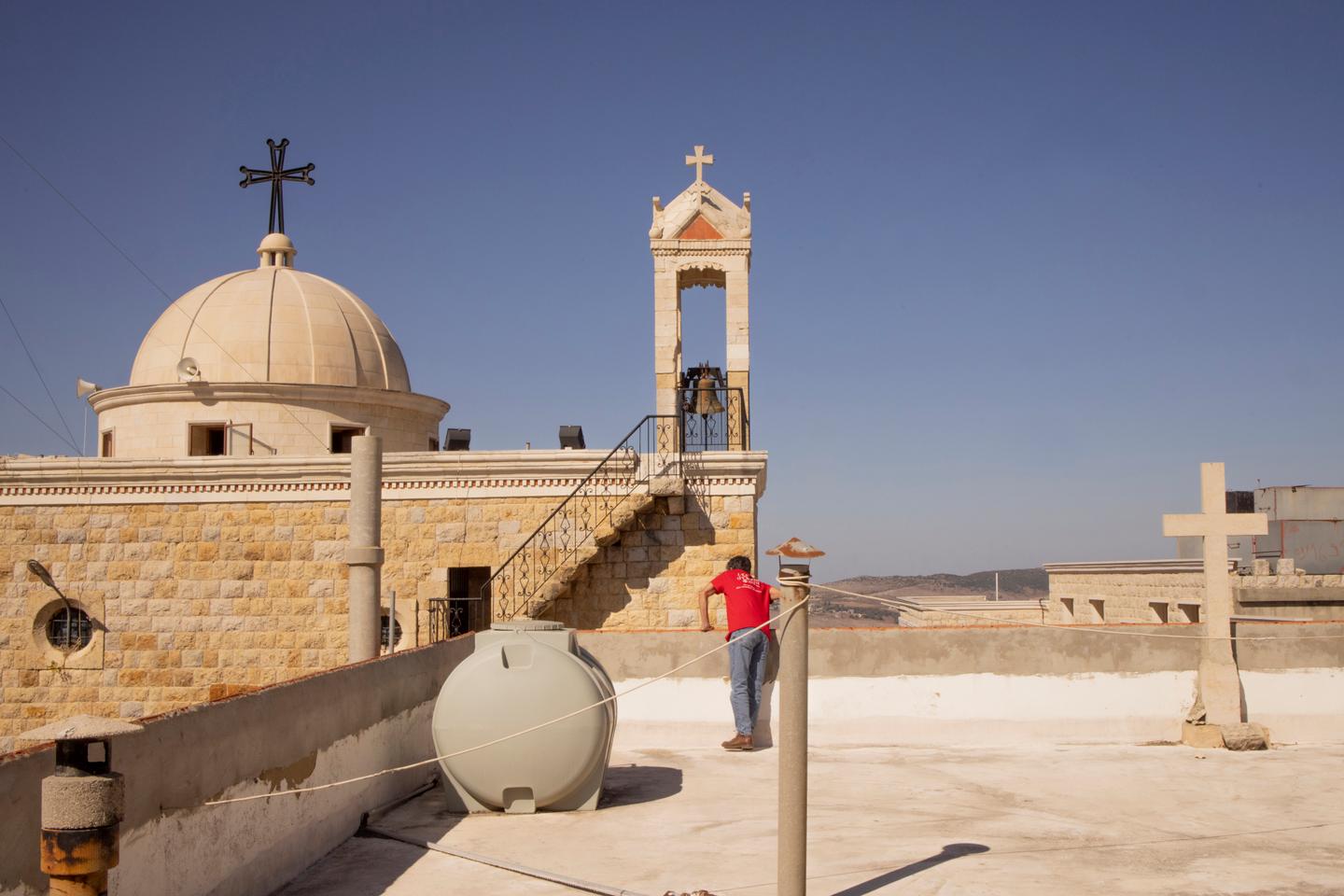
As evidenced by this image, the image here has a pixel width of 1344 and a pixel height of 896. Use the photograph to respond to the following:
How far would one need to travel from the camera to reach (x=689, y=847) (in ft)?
26.1

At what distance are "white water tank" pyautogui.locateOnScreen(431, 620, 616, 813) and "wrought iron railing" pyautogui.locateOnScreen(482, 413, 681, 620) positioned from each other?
747cm

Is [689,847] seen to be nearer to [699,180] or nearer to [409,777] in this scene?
[409,777]

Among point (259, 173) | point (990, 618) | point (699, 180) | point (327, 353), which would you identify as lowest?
point (990, 618)

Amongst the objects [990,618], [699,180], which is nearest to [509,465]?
[699,180]

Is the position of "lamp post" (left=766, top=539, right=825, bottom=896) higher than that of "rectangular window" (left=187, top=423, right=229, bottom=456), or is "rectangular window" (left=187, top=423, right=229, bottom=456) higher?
"rectangular window" (left=187, top=423, right=229, bottom=456)

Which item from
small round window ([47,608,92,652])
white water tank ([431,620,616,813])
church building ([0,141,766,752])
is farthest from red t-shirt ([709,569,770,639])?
small round window ([47,608,92,652])

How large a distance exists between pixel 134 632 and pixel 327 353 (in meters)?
6.29

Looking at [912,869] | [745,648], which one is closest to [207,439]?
[745,648]

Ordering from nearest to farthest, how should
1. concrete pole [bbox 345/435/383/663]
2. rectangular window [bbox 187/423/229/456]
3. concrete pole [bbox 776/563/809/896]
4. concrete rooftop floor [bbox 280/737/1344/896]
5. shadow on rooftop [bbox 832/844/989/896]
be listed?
concrete pole [bbox 776/563/809/896] < shadow on rooftop [bbox 832/844/989/896] < concrete rooftop floor [bbox 280/737/1344/896] < concrete pole [bbox 345/435/383/663] < rectangular window [bbox 187/423/229/456]

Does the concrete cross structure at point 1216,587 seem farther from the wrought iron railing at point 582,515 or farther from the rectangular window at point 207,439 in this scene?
the rectangular window at point 207,439

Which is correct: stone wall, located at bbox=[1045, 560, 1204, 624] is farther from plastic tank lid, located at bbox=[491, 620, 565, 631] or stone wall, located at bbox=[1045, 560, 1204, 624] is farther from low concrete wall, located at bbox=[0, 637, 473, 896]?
low concrete wall, located at bbox=[0, 637, 473, 896]

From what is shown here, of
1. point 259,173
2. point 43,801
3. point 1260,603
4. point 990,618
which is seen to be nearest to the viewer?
point 43,801

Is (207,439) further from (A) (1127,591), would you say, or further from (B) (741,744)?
(A) (1127,591)

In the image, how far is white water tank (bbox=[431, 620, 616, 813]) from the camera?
8.89m
